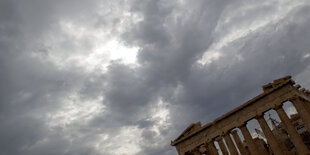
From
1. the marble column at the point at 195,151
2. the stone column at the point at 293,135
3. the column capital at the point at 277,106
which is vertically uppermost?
the column capital at the point at 277,106

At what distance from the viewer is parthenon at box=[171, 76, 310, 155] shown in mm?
20359

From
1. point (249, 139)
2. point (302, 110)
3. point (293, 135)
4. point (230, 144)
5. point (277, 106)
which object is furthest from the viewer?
point (230, 144)

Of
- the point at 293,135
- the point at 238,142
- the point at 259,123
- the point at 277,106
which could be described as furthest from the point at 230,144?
the point at 277,106

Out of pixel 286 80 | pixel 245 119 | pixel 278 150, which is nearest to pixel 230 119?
pixel 245 119

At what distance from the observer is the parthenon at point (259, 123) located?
802 inches

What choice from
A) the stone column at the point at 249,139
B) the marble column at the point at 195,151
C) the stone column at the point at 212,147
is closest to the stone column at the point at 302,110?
the stone column at the point at 249,139

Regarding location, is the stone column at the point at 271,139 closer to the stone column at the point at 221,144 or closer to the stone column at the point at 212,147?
the stone column at the point at 221,144

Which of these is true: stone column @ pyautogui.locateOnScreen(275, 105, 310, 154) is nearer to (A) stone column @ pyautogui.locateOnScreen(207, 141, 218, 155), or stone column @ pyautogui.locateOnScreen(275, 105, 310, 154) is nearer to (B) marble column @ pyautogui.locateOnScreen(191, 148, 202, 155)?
(A) stone column @ pyautogui.locateOnScreen(207, 141, 218, 155)

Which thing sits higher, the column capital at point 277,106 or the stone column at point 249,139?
the column capital at point 277,106

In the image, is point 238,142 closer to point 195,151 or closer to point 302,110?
point 195,151

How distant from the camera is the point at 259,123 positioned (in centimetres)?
2236

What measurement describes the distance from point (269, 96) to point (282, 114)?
2050 mm

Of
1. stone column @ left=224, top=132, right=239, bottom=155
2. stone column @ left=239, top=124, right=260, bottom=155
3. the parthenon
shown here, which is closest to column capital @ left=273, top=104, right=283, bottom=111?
the parthenon

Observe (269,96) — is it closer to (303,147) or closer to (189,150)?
(303,147)
